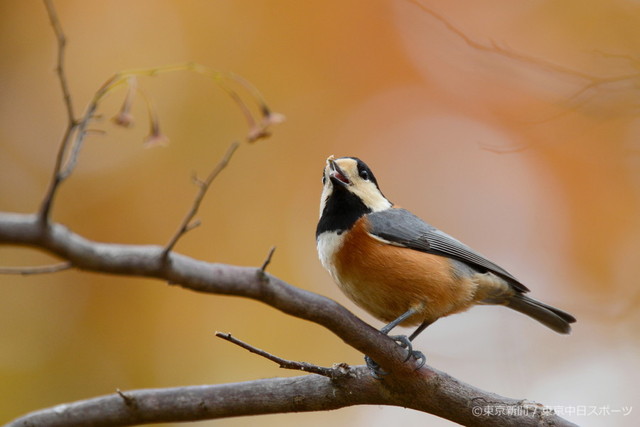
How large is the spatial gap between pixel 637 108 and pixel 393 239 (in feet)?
4.86

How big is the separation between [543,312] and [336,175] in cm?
171

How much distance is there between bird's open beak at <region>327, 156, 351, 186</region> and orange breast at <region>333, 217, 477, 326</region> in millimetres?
290

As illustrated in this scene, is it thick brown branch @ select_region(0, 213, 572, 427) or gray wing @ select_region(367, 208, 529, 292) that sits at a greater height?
gray wing @ select_region(367, 208, 529, 292)

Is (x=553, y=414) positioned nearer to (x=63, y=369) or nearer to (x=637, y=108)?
(x=637, y=108)

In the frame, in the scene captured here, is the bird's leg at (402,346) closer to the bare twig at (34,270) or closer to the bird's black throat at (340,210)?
the bird's black throat at (340,210)

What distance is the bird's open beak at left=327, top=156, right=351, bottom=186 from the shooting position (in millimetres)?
3822

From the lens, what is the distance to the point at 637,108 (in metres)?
2.91

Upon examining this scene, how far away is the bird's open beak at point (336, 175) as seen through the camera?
382cm

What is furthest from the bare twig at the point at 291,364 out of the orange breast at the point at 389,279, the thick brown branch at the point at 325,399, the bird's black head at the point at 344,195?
the bird's black head at the point at 344,195

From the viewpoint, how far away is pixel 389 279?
11.4 feet

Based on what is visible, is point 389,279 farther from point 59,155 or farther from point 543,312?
point 59,155

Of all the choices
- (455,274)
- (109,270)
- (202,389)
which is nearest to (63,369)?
(202,389)

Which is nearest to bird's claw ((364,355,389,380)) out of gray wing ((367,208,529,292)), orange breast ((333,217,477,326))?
orange breast ((333,217,477,326))

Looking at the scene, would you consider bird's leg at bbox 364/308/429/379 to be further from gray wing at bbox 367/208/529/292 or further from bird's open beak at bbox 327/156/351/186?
bird's open beak at bbox 327/156/351/186
